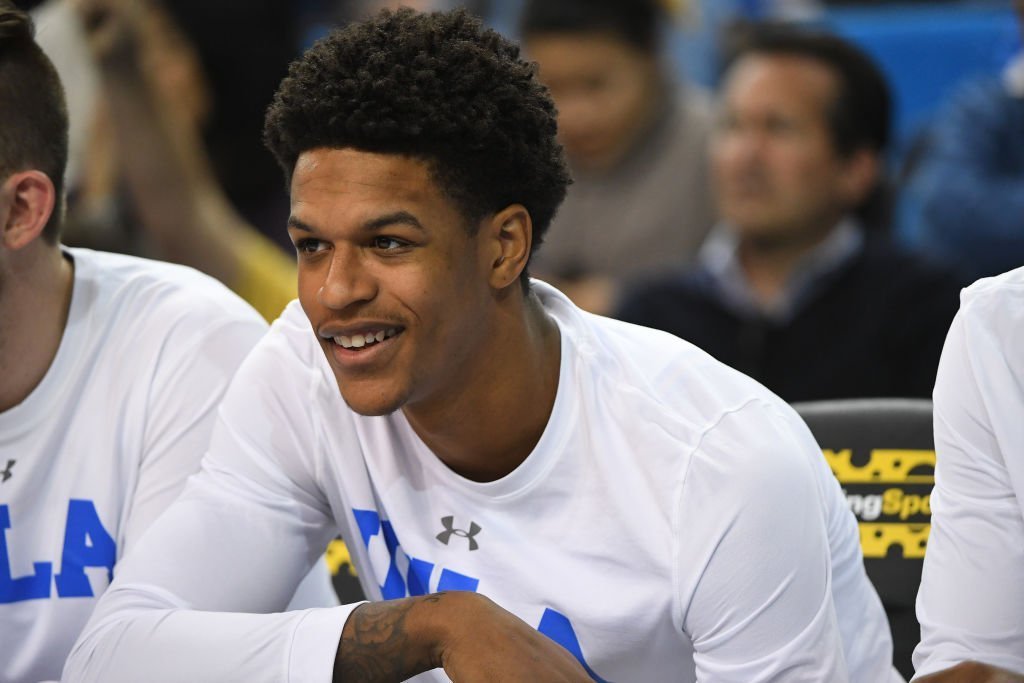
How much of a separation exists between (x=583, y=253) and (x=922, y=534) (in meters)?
2.15

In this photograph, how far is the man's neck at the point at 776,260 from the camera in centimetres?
362

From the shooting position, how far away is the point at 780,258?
12.0 ft

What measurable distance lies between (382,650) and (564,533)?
28 centimetres

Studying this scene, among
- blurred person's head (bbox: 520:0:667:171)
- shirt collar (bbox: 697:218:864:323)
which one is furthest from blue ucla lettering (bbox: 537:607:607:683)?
blurred person's head (bbox: 520:0:667:171)

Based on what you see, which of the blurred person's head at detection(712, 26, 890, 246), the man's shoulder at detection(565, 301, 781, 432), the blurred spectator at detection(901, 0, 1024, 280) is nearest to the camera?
the man's shoulder at detection(565, 301, 781, 432)

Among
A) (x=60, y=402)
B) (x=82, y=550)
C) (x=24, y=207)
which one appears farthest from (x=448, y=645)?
(x=24, y=207)

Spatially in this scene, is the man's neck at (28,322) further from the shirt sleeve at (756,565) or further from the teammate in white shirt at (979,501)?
the teammate in white shirt at (979,501)

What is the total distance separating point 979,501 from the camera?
1812mm

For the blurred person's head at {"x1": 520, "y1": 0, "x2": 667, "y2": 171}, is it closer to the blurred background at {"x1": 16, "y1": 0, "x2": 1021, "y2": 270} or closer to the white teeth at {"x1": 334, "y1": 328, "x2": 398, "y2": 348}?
the blurred background at {"x1": 16, "y1": 0, "x2": 1021, "y2": 270}

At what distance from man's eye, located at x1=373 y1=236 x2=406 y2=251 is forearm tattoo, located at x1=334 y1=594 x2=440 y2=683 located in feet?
1.43

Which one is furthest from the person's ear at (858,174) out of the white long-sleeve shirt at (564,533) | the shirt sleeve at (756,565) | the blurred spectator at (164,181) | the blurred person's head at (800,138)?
the shirt sleeve at (756,565)

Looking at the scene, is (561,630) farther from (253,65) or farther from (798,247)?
(253,65)

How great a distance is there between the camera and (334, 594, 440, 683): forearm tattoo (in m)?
1.82

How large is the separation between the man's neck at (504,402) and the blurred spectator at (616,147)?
2196mm
